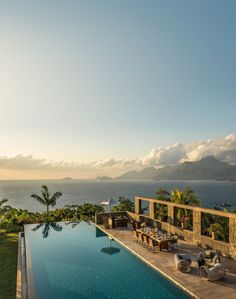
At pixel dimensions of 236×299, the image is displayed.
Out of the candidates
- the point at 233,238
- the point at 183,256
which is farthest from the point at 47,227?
the point at 233,238

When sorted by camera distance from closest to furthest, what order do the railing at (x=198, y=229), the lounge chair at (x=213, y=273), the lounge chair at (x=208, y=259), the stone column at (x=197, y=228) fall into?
the lounge chair at (x=213, y=273)
the lounge chair at (x=208, y=259)
the railing at (x=198, y=229)
the stone column at (x=197, y=228)

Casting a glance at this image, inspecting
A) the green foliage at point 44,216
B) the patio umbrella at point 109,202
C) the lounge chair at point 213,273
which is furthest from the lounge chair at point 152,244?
the green foliage at point 44,216

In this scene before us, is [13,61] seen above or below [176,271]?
above

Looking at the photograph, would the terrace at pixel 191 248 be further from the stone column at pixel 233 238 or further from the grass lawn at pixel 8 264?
the grass lawn at pixel 8 264

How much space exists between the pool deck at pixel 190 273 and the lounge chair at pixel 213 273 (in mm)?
196

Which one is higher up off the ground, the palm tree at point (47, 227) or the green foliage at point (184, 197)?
the green foliage at point (184, 197)

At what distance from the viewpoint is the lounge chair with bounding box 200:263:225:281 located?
10.9 metres

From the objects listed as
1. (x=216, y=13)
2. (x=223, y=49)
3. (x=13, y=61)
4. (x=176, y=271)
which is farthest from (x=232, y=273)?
(x=223, y=49)

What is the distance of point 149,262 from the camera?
13.2 m

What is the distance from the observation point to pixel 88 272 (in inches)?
494

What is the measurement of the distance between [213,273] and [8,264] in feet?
34.6

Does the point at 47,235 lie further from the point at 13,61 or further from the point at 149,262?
the point at 13,61

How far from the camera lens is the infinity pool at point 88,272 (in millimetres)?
10297

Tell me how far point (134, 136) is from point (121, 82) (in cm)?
1662
